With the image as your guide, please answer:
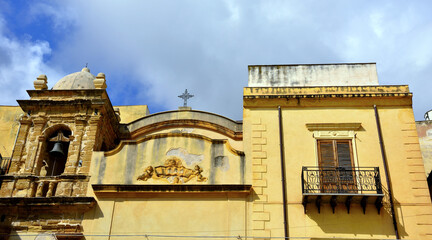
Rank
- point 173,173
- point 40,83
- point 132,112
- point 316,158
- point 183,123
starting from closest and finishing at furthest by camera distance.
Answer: point 316,158, point 173,173, point 40,83, point 183,123, point 132,112

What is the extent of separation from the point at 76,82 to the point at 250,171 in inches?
308

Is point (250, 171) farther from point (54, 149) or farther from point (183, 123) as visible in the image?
point (54, 149)

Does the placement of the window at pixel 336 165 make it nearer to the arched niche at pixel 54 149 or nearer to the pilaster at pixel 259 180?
the pilaster at pixel 259 180

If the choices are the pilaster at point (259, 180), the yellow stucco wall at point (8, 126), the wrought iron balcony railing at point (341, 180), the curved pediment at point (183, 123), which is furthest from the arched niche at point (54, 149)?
the wrought iron balcony railing at point (341, 180)

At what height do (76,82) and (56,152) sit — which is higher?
(76,82)

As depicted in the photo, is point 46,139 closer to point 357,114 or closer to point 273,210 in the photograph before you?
point 273,210

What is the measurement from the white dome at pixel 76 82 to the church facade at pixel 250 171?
1376 millimetres

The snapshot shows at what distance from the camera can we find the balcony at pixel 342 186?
13914 millimetres

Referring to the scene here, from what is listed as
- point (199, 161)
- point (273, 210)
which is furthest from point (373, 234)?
point (199, 161)

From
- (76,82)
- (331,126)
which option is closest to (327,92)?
(331,126)

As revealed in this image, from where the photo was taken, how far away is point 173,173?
15.3 meters

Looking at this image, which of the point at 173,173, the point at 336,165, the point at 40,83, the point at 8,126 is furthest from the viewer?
the point at 8,126

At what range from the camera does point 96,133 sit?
16.3 meters

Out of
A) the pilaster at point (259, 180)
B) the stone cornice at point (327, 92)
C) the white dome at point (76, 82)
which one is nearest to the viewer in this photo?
the pilaster at point (259, 180)
